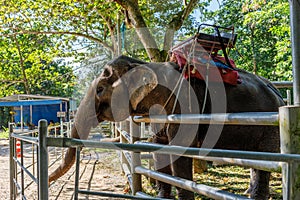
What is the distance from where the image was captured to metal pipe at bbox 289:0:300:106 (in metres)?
1.40

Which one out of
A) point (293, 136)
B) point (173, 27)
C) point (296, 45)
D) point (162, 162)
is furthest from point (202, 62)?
point (173, 27)

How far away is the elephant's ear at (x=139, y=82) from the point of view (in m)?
3.23

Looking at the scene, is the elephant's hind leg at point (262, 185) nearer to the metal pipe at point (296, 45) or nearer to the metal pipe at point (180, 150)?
the metal pipe at point (296, 45)

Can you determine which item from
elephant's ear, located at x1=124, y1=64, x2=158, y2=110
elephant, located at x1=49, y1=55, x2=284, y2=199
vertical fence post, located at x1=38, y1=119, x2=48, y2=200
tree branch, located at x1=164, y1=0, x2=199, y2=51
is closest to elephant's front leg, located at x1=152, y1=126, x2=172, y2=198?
elephant, located at x1=49, y1=55, x2=284, y2=199

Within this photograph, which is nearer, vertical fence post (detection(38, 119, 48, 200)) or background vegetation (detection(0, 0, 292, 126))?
vertical fence post (detection(38, 119, 48, 200))

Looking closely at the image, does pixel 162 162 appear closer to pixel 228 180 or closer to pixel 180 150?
pixel 180 150

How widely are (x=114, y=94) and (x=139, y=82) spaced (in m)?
0.29

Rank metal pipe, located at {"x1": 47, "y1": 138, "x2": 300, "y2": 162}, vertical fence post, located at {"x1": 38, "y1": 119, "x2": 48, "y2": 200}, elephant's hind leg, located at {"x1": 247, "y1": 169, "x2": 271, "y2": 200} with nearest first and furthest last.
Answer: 1. metal pipe, located at {"x1": 47, "y1": 138, "x2": 300, "y2": 162}
2. vertical fence post, located at {"x1": 38, "y1": 119, "x2": 48, "y2": 200}
3. elephant's hind leg, located at {"x1": 247, "y1": 169, "x2": 271, "y2": 200}

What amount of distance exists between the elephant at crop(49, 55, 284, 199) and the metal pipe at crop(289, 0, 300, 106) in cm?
154

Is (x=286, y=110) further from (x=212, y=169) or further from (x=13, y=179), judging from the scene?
(x=212, y=169)

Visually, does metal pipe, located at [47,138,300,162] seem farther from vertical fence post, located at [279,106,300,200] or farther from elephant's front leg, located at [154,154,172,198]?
elephant's front leg, located at [154,154,172,198]

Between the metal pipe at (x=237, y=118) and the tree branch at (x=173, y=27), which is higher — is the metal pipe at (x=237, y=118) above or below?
below

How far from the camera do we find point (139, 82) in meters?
3.31

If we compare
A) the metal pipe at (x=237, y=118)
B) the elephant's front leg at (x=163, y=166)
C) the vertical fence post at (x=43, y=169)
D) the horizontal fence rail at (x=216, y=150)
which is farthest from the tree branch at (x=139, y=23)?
the vertical fence post at (x=43, y=169)
